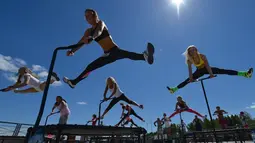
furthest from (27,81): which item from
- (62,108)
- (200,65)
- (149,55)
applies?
(200,65)

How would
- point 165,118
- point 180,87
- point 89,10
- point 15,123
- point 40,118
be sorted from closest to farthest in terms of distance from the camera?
point 40,118, point 89,10, point 180,87, point 15,123, point 165,118

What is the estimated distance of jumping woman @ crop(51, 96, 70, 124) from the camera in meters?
5.03

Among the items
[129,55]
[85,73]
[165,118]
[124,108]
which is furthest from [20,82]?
A: [165,118]

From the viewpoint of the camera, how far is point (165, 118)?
31.6 ft

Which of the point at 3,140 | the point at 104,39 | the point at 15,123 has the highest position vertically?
the point at 104,39

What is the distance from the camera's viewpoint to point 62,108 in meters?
5.14

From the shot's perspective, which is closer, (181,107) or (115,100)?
(115,100)

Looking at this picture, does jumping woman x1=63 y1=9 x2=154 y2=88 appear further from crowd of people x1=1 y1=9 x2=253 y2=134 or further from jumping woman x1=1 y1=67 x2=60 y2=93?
jumping woman x1=1 y1=67 x2=60 y2=93

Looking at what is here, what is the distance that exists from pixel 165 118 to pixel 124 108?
9.41 ft

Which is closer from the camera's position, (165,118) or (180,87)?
(180,87)

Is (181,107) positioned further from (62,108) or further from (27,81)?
(27,81)

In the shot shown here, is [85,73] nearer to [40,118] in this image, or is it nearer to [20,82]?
[40,118]

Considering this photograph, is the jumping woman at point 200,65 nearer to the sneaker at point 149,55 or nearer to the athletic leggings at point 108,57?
the sneaker at point 149,55

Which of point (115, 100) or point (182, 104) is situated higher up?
point (182, 104)
